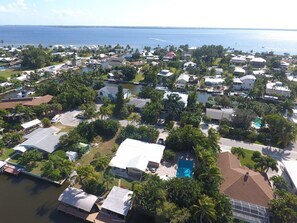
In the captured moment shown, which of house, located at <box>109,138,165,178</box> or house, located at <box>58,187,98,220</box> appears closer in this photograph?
house, located at <box>58,187,98,220</box>

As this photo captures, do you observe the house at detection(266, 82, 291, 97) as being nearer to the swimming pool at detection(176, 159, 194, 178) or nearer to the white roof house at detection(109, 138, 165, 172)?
the swimming pool at detection(176, 159, 194, 178)

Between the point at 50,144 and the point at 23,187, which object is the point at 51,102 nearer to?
the point at 50,144

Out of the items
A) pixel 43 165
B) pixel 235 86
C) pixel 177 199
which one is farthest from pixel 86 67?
pixel 177 199

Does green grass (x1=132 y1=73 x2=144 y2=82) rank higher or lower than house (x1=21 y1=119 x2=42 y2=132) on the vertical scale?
lower

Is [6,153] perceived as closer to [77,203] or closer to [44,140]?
[44,140]

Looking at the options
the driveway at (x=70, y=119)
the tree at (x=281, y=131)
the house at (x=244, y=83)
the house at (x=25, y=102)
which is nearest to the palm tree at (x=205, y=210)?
the tree at (x=281, y=131)

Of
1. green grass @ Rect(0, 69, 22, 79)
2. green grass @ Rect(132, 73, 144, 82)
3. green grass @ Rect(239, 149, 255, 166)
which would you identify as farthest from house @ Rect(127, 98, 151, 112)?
green grass @ Rect(0, 69, 22, 79)

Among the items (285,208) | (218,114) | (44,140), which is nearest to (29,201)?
(44,140)
